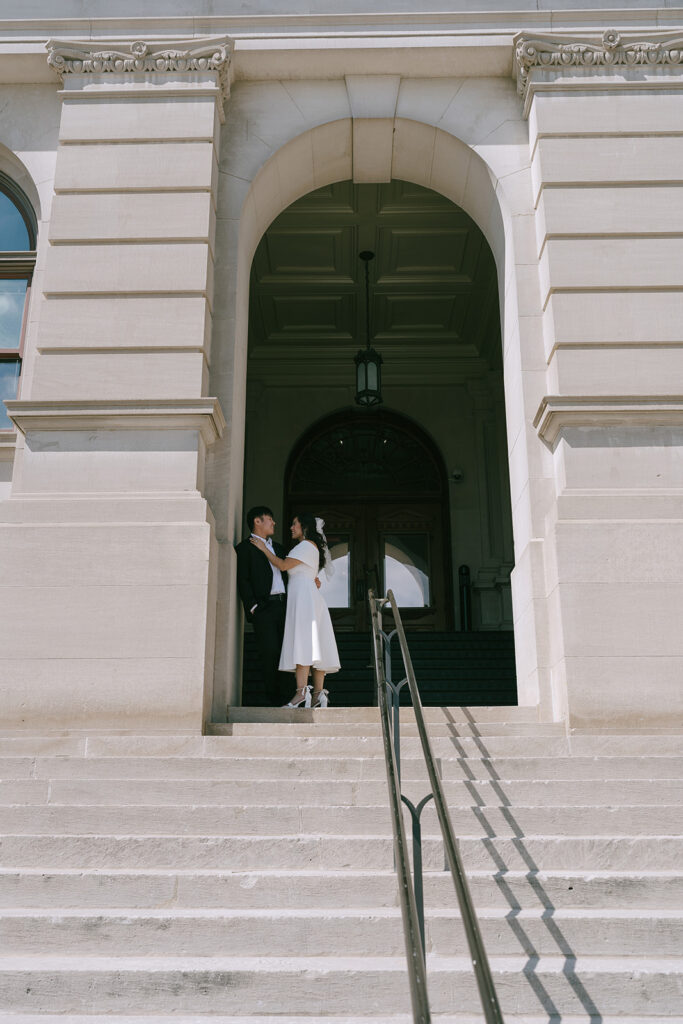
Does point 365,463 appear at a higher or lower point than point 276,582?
higher

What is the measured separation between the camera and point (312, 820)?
5582mm

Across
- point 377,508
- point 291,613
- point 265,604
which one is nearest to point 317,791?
point 291,613

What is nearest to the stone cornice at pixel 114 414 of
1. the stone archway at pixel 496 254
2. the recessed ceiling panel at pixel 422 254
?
the stone archway at pixel 496 254

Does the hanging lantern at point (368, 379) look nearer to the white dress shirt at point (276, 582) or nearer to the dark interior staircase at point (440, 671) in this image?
the dark interior staircase at point (440, 671)

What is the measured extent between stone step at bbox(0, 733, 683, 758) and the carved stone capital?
631 cm

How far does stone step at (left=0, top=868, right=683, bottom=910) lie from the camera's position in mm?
4867

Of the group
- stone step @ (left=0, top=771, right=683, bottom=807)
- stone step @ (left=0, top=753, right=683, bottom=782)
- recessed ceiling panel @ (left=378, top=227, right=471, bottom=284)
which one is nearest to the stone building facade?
stone step @ (left=0, top=753, right=683, bottom=782)

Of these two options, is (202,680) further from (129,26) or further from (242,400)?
(129,26)

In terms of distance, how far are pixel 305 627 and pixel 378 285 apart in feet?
29.1

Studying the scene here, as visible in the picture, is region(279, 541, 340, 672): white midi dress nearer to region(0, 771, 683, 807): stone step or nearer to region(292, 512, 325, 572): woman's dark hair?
region(292, 512, 325, 572): woman's dark hair

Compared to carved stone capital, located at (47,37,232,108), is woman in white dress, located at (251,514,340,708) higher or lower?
lower

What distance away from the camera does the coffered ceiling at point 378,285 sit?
14.3 metres

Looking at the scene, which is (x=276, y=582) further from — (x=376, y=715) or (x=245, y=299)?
(x=245, y=299)

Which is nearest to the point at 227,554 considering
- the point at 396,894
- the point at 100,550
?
the point at 100,550
